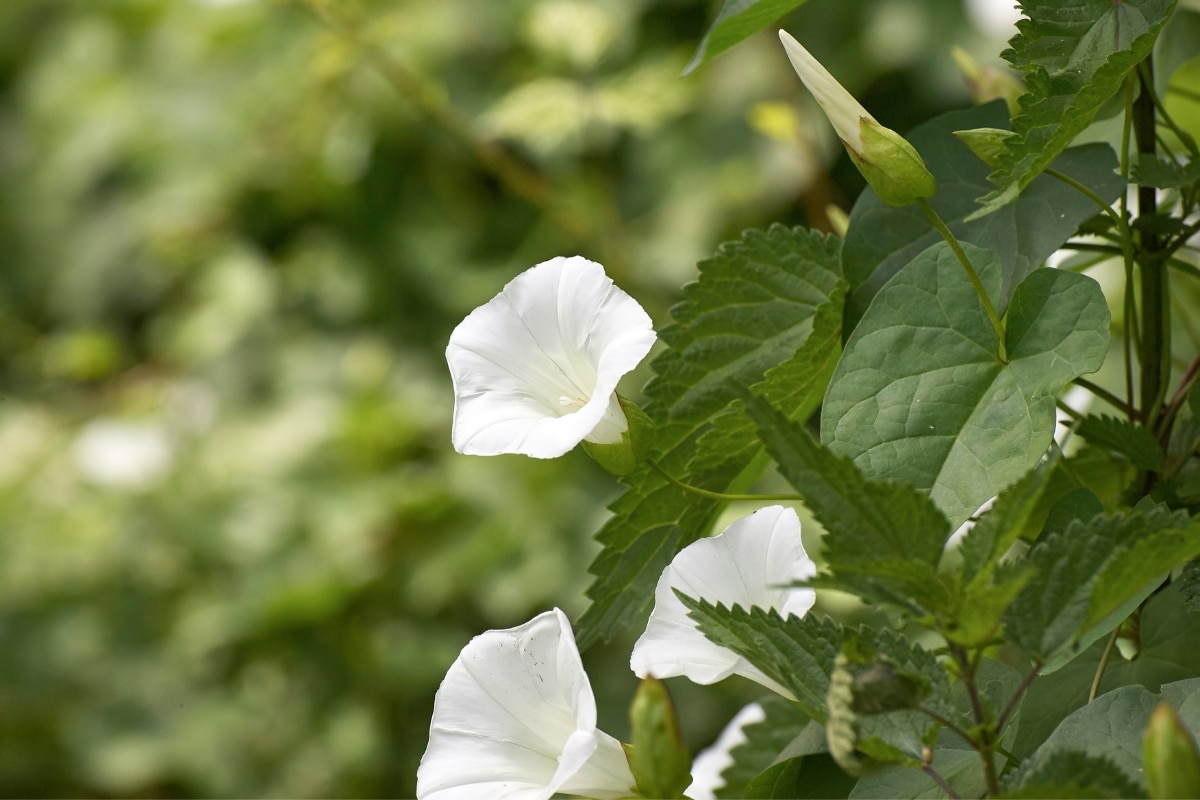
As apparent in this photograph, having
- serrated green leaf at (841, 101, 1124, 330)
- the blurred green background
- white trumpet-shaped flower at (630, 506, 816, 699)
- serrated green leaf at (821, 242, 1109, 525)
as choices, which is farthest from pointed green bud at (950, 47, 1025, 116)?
the blurred green background

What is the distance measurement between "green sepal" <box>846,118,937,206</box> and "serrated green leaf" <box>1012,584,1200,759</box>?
176 mm

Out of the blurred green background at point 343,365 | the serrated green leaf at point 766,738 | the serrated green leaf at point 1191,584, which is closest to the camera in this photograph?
the serrated green leaf at point 1191,584

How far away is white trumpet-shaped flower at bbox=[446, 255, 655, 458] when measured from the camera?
39cm

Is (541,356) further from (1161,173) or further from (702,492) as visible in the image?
(1161,173)

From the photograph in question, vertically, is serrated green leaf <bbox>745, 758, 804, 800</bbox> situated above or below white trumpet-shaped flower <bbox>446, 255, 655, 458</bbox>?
below

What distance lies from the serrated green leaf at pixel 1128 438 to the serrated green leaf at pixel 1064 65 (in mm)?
95

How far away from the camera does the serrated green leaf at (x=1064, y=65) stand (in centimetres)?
34

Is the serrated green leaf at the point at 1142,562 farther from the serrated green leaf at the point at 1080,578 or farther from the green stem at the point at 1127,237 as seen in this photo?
the green stem at the point at 1127,237

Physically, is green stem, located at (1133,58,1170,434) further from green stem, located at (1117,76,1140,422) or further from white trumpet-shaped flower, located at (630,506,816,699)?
white trumpet-shaped flower, located at (630,506,816,699)

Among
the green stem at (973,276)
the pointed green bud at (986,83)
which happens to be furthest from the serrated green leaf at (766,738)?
the pointed green bud at (986,83)

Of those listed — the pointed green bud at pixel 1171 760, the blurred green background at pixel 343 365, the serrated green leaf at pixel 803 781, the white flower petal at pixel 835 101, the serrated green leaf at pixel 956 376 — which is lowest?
the pointed green bud at pixel 1171 760

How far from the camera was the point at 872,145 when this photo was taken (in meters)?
0.39

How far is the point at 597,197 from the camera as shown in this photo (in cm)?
179

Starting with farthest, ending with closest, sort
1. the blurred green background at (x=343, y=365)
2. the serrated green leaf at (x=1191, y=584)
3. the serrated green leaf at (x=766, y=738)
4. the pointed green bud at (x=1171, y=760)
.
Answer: the blurred green background at (x=343, y=365)
the serrated green leaf at (x=766, y=738)
the serrated green leaf at (x=1191, y=584)
the pointed green bud at (x=1171, y=760)
